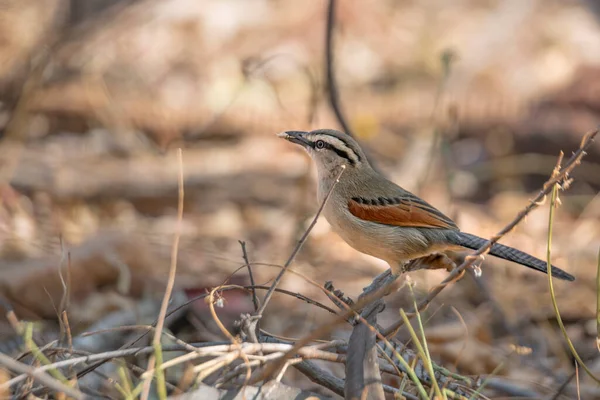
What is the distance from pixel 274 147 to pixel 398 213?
17.2ft

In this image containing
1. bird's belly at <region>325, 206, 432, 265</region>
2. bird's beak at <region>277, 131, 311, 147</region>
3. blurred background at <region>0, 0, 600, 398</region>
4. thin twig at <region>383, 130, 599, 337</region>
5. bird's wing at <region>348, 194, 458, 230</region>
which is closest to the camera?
thin twig at <region>383, 130, 599, 337</region>

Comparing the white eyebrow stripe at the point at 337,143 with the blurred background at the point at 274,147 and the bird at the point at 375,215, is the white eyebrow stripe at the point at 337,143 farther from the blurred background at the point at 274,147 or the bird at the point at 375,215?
the blurred background at the point at 274,147

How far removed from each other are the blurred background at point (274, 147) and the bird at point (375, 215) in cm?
54

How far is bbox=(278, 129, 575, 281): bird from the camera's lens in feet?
13.9

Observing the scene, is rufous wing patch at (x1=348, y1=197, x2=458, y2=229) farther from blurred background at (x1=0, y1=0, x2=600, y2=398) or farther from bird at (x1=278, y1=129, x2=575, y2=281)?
blurred background at (x1=0, y1=0, x2=600, y2=398)

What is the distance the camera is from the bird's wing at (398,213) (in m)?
4.39

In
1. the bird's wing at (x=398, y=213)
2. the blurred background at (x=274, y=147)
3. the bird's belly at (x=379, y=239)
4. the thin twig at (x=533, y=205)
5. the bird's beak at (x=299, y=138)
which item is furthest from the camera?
the blurred background at (x=274, y=147)

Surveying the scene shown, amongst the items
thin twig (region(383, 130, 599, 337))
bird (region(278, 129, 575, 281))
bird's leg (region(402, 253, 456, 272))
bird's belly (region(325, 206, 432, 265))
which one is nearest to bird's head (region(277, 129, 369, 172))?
bird (region(278, 129, 575, 281))

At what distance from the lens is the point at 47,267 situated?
5543 mm

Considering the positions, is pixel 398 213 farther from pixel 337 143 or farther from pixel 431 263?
pixel 337 143

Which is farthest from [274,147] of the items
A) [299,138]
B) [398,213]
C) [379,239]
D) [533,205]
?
[533,205]

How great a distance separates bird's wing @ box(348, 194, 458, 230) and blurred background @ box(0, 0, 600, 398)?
72 centimetres

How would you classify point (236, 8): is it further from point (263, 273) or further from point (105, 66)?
point (263, 273)

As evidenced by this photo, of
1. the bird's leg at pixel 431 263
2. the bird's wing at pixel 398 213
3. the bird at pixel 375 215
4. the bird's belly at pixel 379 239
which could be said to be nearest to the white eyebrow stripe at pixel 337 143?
the bird at pixel 375 215
